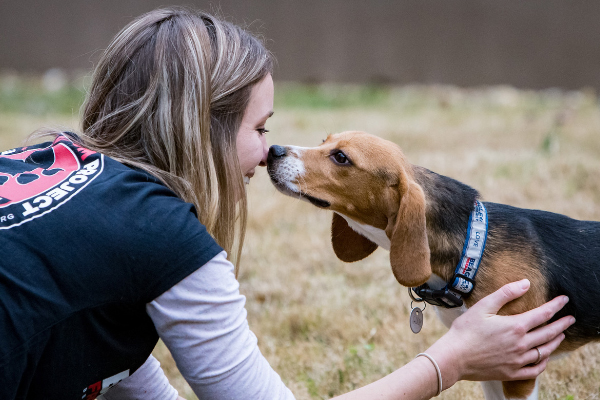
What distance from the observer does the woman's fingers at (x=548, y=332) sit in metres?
2.11

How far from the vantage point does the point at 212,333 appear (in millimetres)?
1569

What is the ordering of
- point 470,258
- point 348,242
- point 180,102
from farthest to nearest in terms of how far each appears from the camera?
→ point 348,242, point 470,258, point 180,102

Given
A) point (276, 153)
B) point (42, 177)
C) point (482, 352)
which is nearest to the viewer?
point (42, 177)

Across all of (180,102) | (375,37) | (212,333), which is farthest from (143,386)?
(375,37)

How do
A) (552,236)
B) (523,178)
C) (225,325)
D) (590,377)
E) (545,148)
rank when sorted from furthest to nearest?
(545,148) < (523,178) < (590,377) < (552,236) < (225,325)

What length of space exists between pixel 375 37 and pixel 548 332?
9.99 meters

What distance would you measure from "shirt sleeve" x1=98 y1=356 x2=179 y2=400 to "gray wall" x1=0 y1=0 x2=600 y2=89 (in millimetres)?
9259

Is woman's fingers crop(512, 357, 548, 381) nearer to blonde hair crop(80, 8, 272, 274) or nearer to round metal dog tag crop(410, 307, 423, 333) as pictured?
round metal dog tag crop(410, 307, 423, 333)

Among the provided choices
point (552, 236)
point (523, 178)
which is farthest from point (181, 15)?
point (523, 178)

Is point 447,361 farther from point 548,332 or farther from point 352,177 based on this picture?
point 352,177

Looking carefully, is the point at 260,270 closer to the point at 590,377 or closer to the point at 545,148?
the point at 590,377

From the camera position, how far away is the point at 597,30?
10320 mm

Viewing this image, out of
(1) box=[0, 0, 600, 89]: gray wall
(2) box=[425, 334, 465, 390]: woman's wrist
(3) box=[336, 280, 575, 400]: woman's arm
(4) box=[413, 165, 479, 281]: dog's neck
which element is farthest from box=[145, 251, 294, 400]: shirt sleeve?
(1) box=[0, 0, 600, 89]: gray wall

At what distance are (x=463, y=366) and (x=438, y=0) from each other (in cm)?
1027
